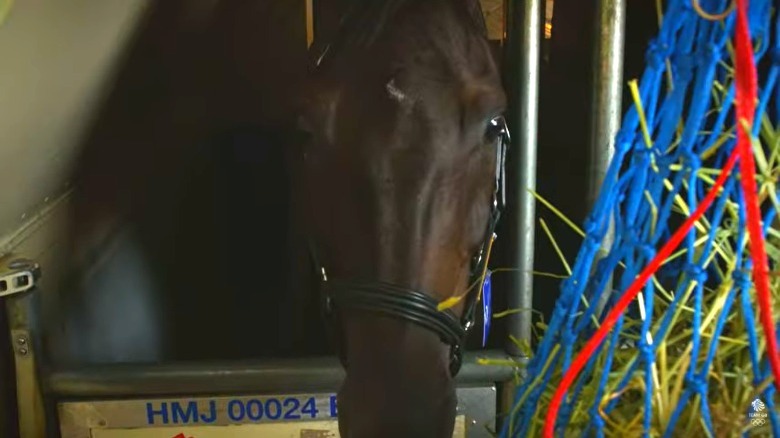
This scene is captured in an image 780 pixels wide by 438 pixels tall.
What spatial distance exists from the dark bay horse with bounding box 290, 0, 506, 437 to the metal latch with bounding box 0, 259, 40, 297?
317mm

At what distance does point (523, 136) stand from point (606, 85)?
127 millimetres

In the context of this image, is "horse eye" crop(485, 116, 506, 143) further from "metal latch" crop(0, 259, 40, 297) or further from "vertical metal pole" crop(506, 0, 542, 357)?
"metal latch" crop(0, 259, 40, 297)

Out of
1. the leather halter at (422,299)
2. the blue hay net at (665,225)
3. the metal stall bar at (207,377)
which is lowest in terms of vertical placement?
the metal stall bar at (207,377)

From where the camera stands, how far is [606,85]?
3.00 ft

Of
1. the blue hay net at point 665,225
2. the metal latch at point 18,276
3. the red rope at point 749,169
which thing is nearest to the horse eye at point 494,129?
the blue hay net at point 665,225

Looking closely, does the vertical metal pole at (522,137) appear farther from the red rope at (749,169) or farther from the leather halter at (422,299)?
the red rope at (749,169)

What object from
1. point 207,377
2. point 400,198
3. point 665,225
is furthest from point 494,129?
point 207,377

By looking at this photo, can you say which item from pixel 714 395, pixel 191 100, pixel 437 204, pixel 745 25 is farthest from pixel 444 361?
pixel 191 100

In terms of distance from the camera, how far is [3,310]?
1.01 metres

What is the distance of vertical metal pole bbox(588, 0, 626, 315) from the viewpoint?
2.95ft

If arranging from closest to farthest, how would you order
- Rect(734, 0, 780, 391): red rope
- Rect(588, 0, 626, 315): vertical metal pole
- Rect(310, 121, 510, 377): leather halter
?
Rect(734, 0, 780, 391): red rope < Rect(310, 121, 510, 377): leather halter < Rect(588, 0, 626, 315): vertical metal pole

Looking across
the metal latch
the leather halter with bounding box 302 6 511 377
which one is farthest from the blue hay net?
the metal latch

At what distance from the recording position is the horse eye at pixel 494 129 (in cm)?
85

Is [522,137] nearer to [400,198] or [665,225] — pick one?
[400,198]
